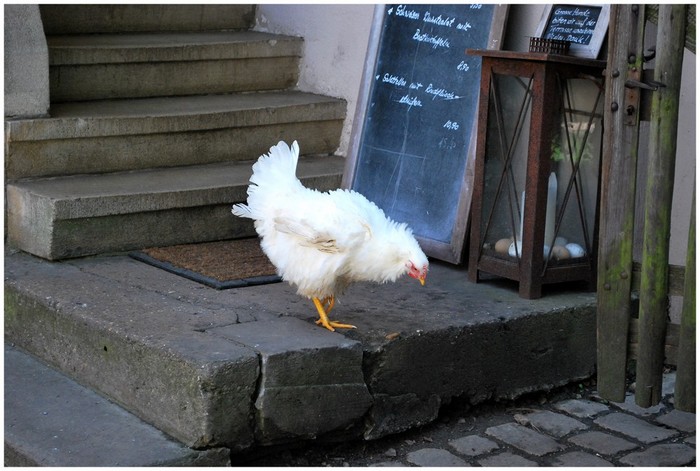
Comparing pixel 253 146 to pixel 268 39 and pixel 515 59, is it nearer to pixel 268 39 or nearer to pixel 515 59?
pixel 268 39

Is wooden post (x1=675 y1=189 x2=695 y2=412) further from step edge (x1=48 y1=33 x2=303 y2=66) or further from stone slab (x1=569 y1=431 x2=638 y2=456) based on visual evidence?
step edge (x1=48 y1=33 x2=303 y2=66)

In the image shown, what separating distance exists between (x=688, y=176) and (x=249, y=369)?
2207 mm

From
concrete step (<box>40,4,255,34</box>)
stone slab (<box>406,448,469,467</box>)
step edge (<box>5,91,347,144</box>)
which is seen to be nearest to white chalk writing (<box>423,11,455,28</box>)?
step edge (<box>5,91,347,144</box>)

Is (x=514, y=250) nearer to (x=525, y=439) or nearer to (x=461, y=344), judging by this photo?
(x=461, y=344)

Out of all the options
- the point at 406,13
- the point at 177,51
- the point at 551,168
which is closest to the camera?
the point at 551,168

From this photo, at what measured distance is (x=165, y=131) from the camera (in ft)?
18.1

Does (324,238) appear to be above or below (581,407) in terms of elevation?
above

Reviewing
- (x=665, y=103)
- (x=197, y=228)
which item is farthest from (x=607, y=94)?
(x=197, y=228)

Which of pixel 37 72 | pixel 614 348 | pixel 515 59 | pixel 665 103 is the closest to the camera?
pixel 665 103

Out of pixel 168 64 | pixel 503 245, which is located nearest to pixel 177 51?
pixel 168 64

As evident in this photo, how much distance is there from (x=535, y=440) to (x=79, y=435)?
1726 millimetres

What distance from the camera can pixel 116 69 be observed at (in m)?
5.78

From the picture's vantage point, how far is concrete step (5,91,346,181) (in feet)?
16.9

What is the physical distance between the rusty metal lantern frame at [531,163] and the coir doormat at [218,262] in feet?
3.22
